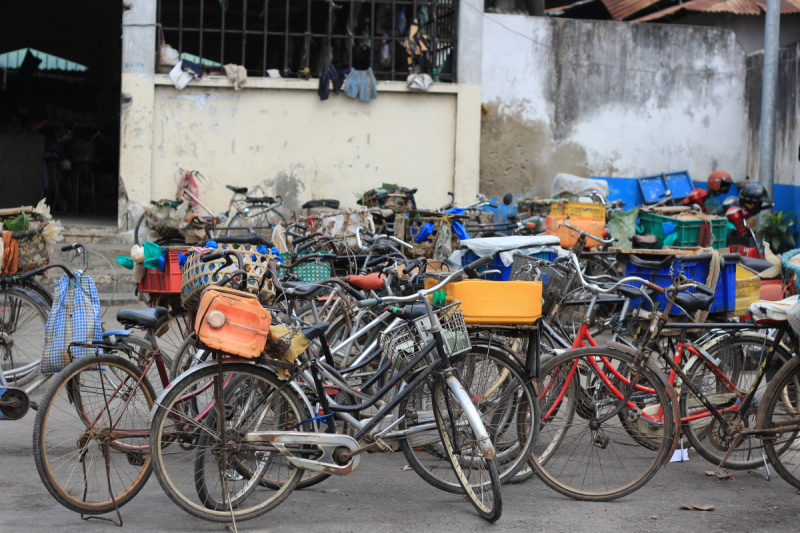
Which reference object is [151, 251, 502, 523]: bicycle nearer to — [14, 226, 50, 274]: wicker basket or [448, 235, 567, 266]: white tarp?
[448, 235, 567, 266]: white tarp

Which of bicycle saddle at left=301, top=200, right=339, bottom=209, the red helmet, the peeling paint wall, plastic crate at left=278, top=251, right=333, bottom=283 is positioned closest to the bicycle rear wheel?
plastic crate at left=278, top=251, right=333, bottom=283

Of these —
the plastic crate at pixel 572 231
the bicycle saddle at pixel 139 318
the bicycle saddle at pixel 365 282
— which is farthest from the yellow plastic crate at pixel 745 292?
the bicycle saddle at pixel 139 318

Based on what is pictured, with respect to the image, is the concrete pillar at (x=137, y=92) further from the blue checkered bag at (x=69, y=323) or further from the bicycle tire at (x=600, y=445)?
the bicycle tire at (x=600, y=445)

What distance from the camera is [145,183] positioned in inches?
459

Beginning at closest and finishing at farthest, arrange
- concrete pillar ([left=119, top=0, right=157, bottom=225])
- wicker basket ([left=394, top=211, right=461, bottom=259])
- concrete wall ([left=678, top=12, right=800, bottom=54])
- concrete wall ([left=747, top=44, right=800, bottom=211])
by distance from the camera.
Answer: wicker basket ([left=394, top=211, right=461, bottom=259]), concrete pillar ([left=119, top=0, right=157, bottom=225]), concrete wall ([left=747, top=44, right=800, bottom=211]), concrete wall ([left=678, top=12, right=800, bottom=54])

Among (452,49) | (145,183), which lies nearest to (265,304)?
(145,183)

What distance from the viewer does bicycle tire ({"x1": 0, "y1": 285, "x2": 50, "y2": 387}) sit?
5832 millimetres

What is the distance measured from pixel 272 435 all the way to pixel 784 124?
1268 cm

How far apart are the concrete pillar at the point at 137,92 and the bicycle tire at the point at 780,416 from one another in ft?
30.4

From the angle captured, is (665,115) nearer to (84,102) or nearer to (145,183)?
(145,183)

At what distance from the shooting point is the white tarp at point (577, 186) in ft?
39.9

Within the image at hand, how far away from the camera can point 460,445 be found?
4.11 metres

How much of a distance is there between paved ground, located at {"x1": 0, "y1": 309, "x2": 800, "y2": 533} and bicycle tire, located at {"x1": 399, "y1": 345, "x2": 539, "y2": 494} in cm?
18

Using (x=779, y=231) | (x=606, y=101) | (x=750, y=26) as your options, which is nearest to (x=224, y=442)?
(x=779, y=231)
